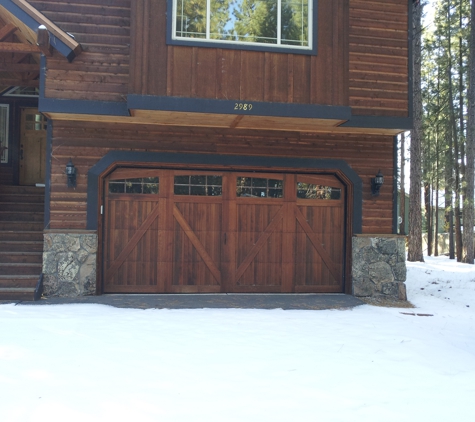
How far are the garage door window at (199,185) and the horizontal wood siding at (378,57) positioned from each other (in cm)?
268

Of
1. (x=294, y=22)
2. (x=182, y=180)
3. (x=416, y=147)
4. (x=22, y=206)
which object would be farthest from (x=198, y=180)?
(x=416, y=147)

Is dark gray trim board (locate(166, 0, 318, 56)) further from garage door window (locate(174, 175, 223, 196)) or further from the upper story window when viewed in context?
garage door window (locate(174, 175, 223, 196))

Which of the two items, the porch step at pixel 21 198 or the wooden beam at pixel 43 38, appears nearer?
the wooden beam at pixel 43 38

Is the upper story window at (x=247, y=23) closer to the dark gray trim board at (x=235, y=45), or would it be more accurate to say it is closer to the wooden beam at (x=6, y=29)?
the dark gray trim board at (x=235, y=45)

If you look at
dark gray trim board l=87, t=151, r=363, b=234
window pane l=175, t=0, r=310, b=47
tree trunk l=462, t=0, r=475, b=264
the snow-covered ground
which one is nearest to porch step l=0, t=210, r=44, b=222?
dark gray trim board l=87, t=151, r=363, b=234

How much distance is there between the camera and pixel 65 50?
7020 millimetres

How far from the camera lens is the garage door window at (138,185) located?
26.5 feet

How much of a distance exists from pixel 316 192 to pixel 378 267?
5.62 feet

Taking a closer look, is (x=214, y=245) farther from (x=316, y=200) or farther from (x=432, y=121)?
(x=432, y=121)

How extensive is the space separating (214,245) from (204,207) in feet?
2.24

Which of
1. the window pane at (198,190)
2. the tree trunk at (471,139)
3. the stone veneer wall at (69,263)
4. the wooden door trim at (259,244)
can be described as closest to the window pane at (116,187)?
the stone veneer wall at (69,263)

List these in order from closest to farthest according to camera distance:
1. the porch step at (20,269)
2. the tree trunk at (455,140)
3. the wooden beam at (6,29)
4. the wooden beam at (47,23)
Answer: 1. the wooden beam at (47,23)
2. the wooden beam at (6,29)
3. the porch step at (20,269)
4. the tree trunk at (455,140)

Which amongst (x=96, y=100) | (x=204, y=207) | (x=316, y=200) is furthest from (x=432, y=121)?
(x=96, y=100)

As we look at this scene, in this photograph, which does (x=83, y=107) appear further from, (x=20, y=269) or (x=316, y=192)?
(x=316, y=192)
